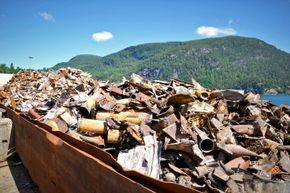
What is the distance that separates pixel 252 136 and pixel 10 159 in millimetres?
5796

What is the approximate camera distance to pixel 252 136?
373cm

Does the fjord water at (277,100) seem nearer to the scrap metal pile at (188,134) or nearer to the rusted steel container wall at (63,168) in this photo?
the scrap metal pile at (188,134)

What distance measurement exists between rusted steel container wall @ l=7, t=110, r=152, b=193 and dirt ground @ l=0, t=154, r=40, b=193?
8.1 inches

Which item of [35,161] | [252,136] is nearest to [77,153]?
[35,161]

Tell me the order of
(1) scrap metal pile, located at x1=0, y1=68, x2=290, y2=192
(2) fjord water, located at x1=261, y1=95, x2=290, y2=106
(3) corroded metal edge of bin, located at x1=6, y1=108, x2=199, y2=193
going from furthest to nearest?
(2) fjord water, located at x1=261, y1=95, x2=290, y2=106 < (1) scrap metal pile, located at x1=0, y1=68, x2=290, y2=192 < (3) corroded metal edge of bin, located at x1=6, y1=108, x2=199, y2=193

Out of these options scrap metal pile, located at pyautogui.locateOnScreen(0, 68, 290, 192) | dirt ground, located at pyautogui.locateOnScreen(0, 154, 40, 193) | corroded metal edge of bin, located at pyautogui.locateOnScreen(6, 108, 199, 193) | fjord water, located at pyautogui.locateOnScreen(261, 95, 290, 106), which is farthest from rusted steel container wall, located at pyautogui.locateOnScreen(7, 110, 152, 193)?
fjord water, located at pyautogui.locateOnScreen(261, 95, 290, 106)

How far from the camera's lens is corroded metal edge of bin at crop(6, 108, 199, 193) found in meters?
2.10

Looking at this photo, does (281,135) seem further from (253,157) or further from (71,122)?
(71,122)

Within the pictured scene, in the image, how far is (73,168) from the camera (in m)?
3.05

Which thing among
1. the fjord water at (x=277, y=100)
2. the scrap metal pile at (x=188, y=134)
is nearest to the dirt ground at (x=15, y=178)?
the scrap metal pile at (x=188, y=134)

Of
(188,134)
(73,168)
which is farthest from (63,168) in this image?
(188,134)

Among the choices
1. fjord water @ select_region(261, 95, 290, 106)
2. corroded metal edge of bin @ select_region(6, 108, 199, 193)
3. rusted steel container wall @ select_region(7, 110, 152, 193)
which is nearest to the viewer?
corroded metal edge of bin @ select_region(6, 108, 199, 193)

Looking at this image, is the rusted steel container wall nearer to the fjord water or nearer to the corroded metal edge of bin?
the corroded metal edge of bin

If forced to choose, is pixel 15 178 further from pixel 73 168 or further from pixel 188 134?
pixel 188 134
